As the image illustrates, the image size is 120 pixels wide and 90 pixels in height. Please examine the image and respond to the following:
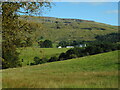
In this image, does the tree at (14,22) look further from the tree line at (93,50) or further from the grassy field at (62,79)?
the tree line at (93,50)

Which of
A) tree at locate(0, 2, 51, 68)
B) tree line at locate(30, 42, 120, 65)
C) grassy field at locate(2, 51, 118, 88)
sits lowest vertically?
tree line at locate(30, 42, 120, 65)

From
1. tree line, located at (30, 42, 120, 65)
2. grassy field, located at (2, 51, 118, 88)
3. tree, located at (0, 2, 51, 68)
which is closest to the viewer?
grassy field, located at (2, 51, 118, 88)

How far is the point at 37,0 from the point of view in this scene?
11117 mm

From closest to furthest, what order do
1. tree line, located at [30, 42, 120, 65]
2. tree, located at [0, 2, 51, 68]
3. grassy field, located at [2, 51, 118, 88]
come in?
grassy field, located at [2, 51, 118, 88] → tree, located at [0, 2, 51, 68] → tree line, located at [30, 42, 120, 65]

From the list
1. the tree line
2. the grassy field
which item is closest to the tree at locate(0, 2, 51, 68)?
the grassy field

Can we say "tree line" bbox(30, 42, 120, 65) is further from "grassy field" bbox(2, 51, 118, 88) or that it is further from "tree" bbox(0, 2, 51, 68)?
"tree" bbox(0, 2, 51, 68)

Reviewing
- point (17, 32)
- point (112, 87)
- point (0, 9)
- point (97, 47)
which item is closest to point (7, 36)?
point (17, 32)

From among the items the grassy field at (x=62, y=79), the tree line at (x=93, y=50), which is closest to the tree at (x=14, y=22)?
the grassy field at (x=62, y=79)

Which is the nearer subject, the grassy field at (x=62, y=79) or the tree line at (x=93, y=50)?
the grassy field at (x=62, y=79)

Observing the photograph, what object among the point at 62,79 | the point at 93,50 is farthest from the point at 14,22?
the point at 93,50

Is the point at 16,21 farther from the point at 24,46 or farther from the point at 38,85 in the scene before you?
the point at 38,85

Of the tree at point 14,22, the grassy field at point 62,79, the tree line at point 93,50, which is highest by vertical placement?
the tree at point 14,22

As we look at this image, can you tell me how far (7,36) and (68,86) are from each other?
16.5 feet

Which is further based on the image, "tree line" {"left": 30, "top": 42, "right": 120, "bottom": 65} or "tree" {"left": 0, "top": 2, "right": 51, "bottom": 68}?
"tree line" {"left": 30, "top": 42, "right": 120, "bottom": 65}
